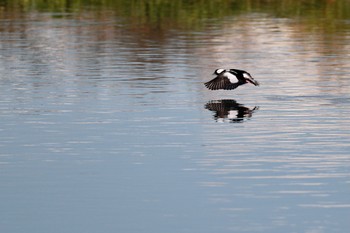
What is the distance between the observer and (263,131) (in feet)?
64.6

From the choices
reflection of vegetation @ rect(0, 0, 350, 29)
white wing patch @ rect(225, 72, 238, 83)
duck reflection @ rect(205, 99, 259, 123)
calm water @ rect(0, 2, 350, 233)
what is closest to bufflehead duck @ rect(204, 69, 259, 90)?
white wing patch @ rect(225, 72, 238, 83)

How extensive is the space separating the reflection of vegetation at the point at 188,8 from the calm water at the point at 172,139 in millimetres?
10047

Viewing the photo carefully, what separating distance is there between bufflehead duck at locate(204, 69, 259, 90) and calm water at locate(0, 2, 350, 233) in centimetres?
21

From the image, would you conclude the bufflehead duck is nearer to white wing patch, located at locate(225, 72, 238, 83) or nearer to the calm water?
white wing patch, located at locate(225, 72, 238, 83)

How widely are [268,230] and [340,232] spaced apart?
0.68m

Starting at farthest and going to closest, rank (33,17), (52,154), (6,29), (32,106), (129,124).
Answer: (33,17), (6,29), (32,106), (129,124), (52,154)

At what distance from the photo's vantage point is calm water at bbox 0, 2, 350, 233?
14.0m

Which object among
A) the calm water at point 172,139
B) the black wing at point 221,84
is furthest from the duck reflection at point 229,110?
the black wing at point 221,84

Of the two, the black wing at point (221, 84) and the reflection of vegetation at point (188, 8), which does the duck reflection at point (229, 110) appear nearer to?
the black wing at point (221, 84)

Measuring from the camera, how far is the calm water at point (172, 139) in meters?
14.0

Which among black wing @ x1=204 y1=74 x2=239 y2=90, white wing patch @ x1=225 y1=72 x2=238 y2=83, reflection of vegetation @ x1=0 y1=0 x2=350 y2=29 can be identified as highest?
white wing patch @ x1=225 y1=72 x2=238 y2=83

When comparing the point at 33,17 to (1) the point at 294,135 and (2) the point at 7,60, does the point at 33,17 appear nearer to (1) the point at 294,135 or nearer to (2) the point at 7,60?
(2) the point at 7,60

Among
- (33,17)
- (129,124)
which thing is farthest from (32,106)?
(33,17)

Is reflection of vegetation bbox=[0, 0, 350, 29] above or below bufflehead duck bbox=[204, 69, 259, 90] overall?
below
